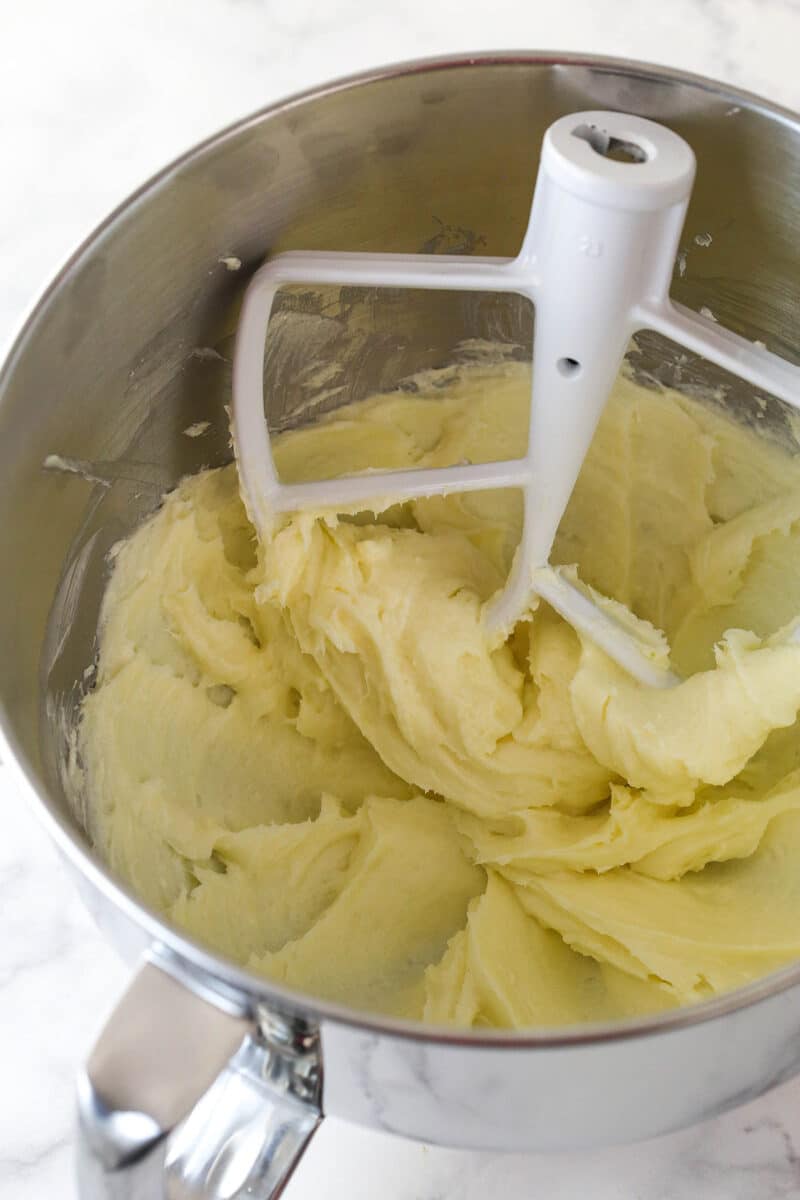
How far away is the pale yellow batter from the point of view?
2.62 feet

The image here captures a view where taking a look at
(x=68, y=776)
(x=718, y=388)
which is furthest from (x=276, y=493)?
(x=718, y=388)

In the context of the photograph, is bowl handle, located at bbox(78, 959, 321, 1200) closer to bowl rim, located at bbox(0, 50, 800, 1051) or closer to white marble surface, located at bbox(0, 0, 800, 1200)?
bowl rim, located at bbox(0, 50, 800, 1051)

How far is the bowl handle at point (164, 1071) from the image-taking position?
471 mm

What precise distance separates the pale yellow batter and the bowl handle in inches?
9.5

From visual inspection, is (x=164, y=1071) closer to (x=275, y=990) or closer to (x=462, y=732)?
(x=275, y=990)

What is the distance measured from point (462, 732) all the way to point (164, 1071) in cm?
46

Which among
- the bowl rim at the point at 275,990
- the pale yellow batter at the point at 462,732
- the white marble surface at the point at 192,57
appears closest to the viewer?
the bowl rim at the point at 275,990

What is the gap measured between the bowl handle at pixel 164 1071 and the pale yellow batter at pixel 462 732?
0.24 meters

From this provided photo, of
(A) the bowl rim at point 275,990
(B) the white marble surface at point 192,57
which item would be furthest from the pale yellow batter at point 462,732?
(B) the white marble surface at point 192,57

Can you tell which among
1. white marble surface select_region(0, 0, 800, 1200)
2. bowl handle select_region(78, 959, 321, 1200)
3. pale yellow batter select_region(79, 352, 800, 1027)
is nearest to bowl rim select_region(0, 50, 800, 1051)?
bowl handle select_region(78, 959, 321, 1200)

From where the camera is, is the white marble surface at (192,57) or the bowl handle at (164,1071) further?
the white marble surface at (192,57)

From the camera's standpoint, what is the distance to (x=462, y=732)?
2.96 feet

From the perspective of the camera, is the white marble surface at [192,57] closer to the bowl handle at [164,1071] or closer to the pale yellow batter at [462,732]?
the pale yellow batter at [462,732]

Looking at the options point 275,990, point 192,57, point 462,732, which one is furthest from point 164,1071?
point 192,57
